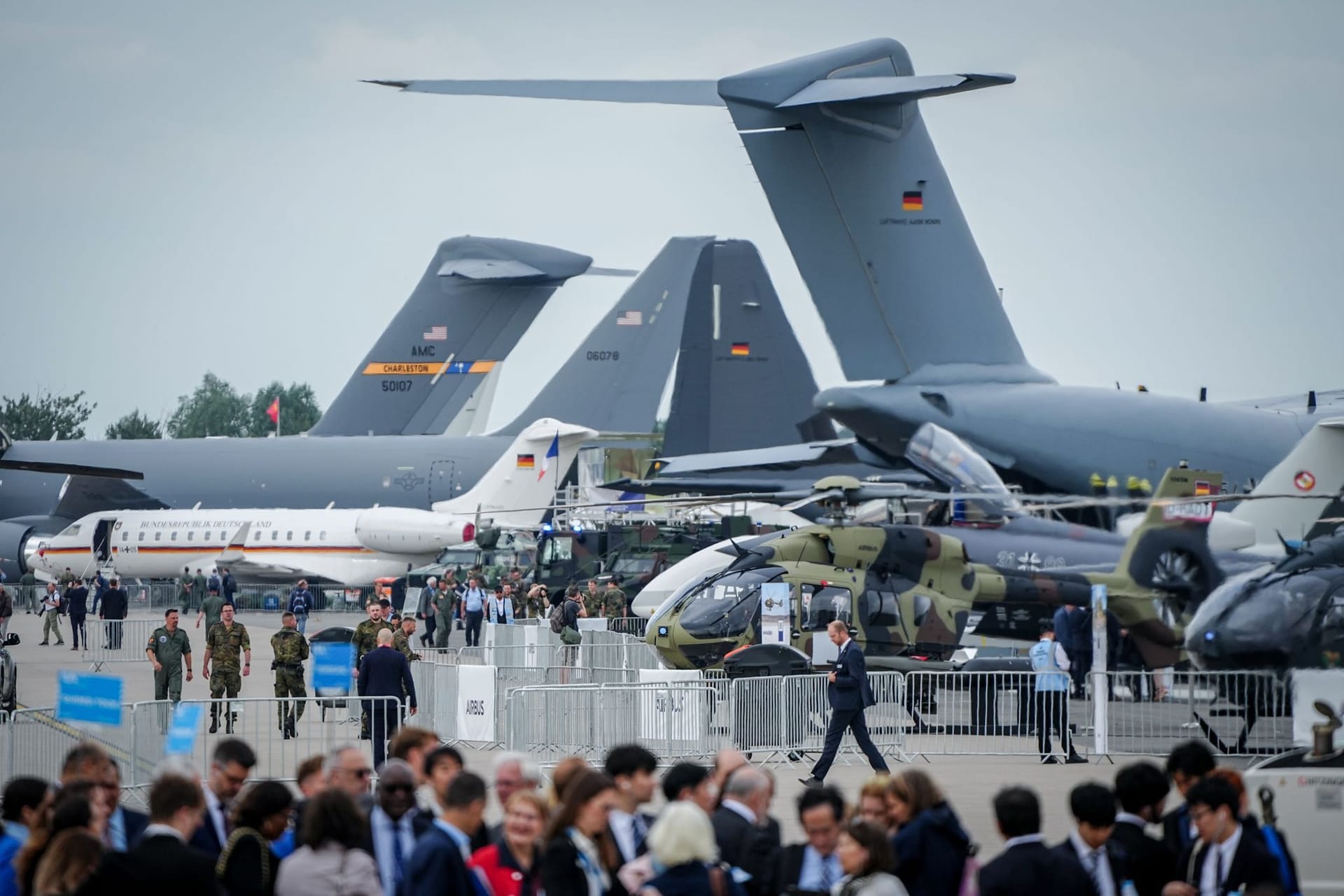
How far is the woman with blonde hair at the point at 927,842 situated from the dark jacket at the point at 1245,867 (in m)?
0.93

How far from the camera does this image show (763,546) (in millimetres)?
18422

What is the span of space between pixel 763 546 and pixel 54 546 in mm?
29514

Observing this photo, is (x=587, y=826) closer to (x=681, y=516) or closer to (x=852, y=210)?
(x=852, y=210)

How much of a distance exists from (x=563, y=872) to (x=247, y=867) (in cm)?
127

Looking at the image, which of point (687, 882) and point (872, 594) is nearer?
point (687, 882)

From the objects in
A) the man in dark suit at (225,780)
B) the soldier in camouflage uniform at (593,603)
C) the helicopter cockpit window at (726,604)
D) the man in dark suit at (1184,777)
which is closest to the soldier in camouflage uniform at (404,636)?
the helicopter cockpit window at (726,604)

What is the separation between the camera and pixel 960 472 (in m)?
19.4

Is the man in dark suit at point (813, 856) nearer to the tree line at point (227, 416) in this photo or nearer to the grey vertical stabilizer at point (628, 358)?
the grey vertical stabilizer at point (628, 358)

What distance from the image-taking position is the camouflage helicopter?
17656 millimetres

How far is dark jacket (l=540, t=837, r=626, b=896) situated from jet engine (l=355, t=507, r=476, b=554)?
33485 mm

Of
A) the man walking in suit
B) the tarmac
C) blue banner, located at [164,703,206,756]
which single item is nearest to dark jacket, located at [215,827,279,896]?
the tarmac

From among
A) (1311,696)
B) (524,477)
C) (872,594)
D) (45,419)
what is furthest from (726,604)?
(45,419)

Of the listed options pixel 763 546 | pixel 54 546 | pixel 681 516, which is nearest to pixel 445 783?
pixel 763 546

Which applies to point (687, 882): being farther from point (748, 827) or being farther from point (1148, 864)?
point (1148, 864)
